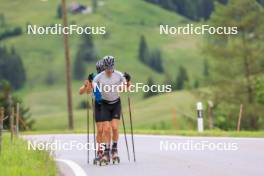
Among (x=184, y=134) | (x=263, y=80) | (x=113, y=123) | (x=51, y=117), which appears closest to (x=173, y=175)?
(x=113, y=123)

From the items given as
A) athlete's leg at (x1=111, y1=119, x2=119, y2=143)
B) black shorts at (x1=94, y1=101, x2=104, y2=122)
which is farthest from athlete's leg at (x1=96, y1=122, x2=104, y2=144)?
athlete's leg at (x1=111, y1=119, x2=119, y2=143)

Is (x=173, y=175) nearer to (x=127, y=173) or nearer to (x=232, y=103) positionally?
(x=127, y=173)

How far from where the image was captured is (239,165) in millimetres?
12258

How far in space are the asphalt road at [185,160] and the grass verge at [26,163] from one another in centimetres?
36

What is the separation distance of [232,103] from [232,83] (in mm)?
1625

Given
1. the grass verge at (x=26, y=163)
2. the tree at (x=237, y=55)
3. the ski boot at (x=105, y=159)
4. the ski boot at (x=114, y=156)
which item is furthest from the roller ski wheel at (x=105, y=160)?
the tree at (x=237, y=55)

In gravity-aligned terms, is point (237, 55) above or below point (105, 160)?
above

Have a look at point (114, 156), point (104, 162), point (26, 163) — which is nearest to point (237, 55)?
point (114, 156)

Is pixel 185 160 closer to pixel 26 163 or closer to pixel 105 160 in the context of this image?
pixel 105 160

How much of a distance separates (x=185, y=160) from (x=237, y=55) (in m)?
51.9

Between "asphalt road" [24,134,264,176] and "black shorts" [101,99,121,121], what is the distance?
84cm

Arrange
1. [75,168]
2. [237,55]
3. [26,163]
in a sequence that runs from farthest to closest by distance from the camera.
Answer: [237,55]
[75,168]
[26,163]

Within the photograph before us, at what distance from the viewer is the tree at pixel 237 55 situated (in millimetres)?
64375

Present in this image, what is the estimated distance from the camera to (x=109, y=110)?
14.1 metres
